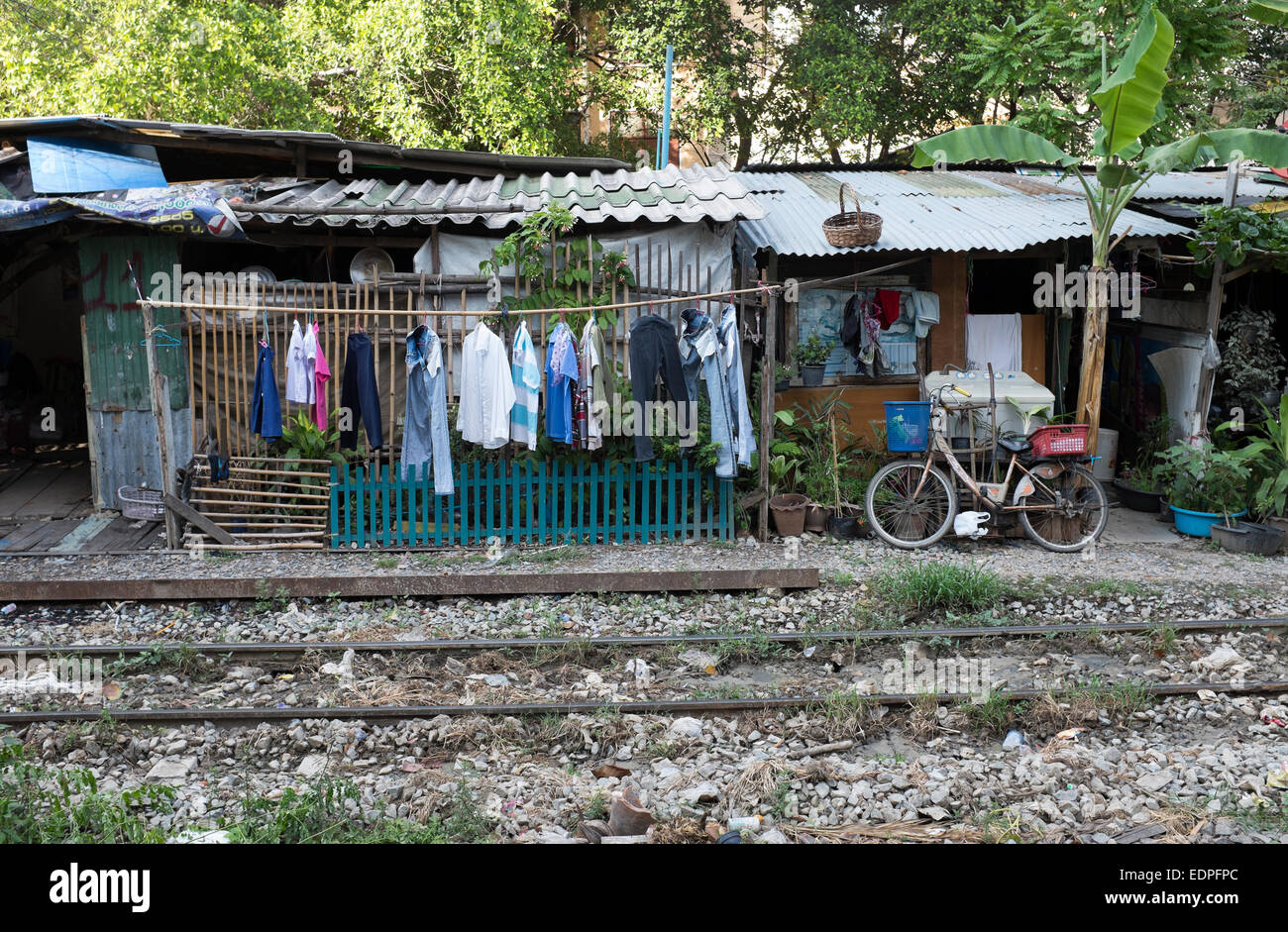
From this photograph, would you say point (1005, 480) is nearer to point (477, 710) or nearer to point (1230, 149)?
point (1230, 149)

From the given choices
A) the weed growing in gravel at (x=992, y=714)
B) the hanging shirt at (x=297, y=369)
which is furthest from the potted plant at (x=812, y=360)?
the weed growing in gravel at (x=992, y=714)

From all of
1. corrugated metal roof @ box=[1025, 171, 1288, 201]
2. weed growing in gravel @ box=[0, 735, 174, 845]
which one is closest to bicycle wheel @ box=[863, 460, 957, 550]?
corrugated metal roof @ box=[1025, 171, 1288, 201]

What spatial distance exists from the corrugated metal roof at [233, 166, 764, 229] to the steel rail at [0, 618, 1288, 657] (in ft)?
14.6

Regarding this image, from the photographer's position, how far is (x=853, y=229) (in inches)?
418

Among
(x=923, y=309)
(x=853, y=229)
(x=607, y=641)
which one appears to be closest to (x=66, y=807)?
(x=607, y=641)

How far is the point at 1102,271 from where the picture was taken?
10.1 meters

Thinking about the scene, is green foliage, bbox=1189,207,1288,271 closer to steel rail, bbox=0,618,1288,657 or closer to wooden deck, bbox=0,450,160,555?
steel rail, bbox=0,618,1288,657

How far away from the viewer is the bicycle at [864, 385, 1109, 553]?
10.1m

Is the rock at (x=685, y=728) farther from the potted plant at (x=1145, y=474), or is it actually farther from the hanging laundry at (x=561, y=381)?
the potted plant at (x=1145, y=474)

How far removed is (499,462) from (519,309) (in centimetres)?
152

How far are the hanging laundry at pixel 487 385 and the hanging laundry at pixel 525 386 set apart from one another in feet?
0.38

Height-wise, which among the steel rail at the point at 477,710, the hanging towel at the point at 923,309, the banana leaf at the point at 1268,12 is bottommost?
the steel rail at the point at 477,710

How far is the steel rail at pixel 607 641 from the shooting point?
24.1 ft
